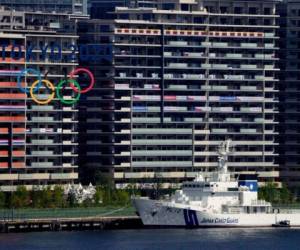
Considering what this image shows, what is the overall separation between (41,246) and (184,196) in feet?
91.5

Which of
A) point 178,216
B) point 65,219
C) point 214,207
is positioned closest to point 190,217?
point 178,216

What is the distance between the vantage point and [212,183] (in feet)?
636

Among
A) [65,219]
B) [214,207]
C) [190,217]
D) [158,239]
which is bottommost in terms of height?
[158,239]

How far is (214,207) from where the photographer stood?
19338 cm

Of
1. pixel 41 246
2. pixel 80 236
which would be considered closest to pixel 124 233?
pixel 80 236

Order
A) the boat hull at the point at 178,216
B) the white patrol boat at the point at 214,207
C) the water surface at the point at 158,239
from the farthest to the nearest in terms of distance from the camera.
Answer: the white patrol boat at the point at 214,207
the boat hull at the point at 178,216
the water surface at the point at 158,239

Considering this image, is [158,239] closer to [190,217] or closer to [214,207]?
[190,217]

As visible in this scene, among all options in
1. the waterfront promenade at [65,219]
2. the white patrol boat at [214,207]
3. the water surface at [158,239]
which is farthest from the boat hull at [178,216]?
the water surface at [158,239]

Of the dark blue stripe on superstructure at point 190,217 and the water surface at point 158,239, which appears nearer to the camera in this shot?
the water surface at point 158,239

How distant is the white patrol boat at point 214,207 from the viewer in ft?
628

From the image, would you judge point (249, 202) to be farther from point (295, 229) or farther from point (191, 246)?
point (191, 246)

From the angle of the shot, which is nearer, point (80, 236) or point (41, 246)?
point (41, 246)

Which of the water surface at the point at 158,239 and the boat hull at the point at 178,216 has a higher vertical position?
the boat hull at the point at 178,216

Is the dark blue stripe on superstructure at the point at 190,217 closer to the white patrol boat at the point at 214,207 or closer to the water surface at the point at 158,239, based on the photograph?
the white patrol boat at the point at 214,207
